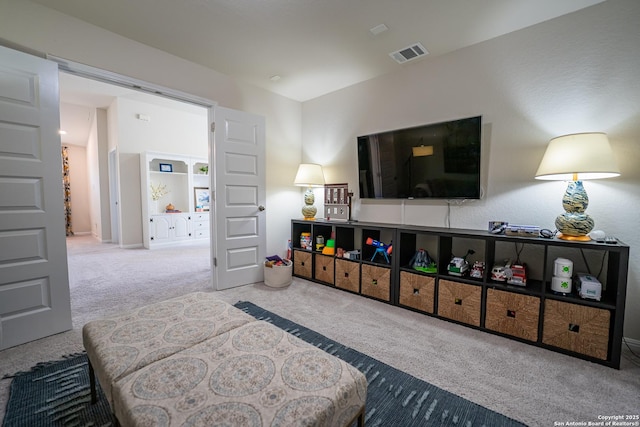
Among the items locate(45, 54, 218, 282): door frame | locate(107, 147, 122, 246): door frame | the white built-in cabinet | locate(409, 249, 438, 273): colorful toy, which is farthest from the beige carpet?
locate(107, 147, 122, 246): door frame

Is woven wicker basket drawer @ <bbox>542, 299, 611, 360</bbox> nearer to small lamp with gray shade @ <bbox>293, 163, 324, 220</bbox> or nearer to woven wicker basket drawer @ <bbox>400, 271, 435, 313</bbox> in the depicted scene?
woven wicker basket drawer @ <bbox>400, 271, 435, 313</bbox>

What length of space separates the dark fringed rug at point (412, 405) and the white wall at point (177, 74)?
2358 mm

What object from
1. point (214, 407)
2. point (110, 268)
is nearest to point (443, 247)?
point (214, 407)

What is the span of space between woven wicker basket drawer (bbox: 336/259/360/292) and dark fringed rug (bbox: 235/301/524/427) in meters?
1.18

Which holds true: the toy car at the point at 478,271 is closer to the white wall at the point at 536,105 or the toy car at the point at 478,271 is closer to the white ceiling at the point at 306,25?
the white wall at the point at 536,105

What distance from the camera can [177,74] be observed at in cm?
271

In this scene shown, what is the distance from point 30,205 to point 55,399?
4.38ft

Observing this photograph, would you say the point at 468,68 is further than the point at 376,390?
Yes

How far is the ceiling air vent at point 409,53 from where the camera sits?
2.48m

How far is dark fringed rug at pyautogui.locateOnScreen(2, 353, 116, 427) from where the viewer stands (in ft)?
4.05

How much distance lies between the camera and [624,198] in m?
1.86

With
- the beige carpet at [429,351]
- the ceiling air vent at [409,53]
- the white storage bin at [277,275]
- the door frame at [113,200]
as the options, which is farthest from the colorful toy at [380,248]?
the door frame at [113,200]

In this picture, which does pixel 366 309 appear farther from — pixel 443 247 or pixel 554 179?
pixel 554 179

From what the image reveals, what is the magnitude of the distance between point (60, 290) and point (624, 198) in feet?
13.6
